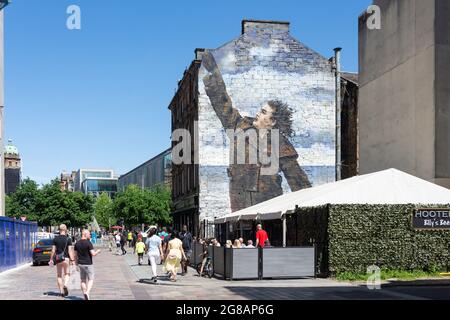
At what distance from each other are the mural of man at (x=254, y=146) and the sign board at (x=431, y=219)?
2394 cm

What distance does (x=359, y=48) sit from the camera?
35594 millimetres

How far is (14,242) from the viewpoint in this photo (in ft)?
95.6

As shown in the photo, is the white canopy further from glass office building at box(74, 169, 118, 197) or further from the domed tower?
glass office building at box(74, 169, 118, 197)

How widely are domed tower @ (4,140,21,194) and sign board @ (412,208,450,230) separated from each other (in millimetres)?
133682

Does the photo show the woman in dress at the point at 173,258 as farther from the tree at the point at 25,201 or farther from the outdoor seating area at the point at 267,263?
the tree at the point at 25,201

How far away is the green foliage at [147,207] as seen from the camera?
198 ft

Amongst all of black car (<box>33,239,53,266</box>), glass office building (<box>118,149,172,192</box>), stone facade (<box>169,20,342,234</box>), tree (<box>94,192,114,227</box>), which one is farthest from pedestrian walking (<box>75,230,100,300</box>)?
tree (<box>94,192,114,227</box>)

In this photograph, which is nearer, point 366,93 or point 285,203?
point 285,203

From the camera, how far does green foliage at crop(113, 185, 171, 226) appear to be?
60250mm

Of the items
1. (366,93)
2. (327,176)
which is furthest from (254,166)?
(366,93)

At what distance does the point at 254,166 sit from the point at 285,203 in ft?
65.2
